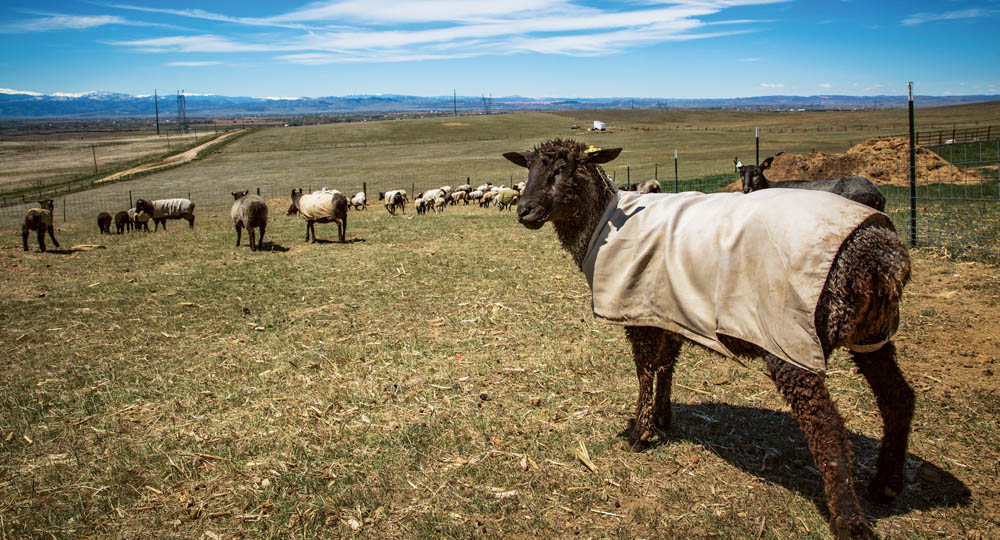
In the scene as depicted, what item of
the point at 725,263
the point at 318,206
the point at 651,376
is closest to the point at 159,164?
the point at 318,206

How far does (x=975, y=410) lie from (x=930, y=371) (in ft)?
3.28

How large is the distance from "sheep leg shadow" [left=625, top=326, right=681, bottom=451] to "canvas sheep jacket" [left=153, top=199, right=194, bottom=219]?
2460 centimetres

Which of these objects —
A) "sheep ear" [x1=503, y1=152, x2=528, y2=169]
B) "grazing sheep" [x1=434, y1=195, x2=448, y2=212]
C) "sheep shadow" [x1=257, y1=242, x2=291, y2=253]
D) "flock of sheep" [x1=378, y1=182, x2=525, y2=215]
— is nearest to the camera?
"sheep ear" [x1=503, y1=152, x2=528, y2=169]

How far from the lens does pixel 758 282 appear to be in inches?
152

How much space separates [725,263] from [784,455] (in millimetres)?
2152

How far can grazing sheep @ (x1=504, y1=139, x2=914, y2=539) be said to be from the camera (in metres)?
3.62

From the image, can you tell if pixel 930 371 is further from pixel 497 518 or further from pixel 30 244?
pixel 30 244

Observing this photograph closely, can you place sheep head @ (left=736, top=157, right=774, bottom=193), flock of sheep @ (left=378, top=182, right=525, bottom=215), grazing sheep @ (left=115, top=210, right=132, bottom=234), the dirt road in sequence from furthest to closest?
the dirt road < flock of sheep @ (left=378, top=182, right=525, bottom=215) < grazing sheep @ (left=115, top=210, right=132, bottom=234) < sheep head @ (left=736, top=157, right=774, bottom=193)

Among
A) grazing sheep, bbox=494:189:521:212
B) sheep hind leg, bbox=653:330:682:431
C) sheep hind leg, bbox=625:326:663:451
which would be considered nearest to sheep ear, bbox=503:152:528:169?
sheep hind leg, bbox=625:326:663:451

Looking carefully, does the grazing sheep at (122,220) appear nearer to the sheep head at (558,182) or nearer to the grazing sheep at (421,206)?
the grazing sheep at (421,206)

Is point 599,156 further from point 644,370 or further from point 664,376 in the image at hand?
point 664,376

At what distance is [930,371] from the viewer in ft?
20.7

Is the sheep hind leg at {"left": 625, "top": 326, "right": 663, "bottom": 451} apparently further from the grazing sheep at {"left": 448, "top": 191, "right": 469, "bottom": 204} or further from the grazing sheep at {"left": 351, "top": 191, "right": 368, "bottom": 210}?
the grazing sheep at {"left": 448, "top": 191, "right": 469, "bottom": 204}

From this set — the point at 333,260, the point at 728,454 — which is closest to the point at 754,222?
the point at 728,454
